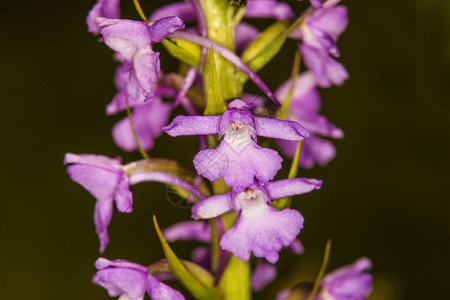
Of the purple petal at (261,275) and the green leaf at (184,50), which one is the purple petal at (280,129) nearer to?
the green leaf at (184,50)

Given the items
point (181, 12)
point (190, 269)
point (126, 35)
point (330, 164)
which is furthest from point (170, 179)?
point (330, 164)

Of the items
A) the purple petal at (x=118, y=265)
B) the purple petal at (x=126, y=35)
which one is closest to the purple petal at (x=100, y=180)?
the purple petal at (x=118, y=265)

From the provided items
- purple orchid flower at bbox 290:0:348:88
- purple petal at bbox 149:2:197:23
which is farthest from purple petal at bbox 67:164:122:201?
purple orchid flower at bbox 290:0:348:88

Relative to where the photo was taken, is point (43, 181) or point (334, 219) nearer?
point (334, 219)

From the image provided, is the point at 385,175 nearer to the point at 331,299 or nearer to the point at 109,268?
the point at 331,299

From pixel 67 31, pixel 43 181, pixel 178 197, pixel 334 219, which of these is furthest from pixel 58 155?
pixel 178 197

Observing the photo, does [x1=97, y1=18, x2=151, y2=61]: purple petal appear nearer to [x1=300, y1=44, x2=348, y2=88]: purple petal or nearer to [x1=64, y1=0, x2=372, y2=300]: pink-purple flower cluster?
[x1=64, y1=0, x2=372, y2=300]: pink-purple flower cluster
